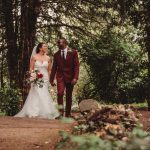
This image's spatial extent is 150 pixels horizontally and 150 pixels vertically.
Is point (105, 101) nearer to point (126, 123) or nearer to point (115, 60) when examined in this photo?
point (115, 60)

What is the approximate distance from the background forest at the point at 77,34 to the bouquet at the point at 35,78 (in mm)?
1572

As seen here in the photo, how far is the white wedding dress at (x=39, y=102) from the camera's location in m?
14.1

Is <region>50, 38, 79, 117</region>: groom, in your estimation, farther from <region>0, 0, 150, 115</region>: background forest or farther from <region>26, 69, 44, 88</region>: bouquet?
<region>0, 0, 150, 115</region>: background forest

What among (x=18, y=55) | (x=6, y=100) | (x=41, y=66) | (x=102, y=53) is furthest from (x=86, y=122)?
(x=102, y=53)

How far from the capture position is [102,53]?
22.3 m

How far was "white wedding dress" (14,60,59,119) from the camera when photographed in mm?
14141

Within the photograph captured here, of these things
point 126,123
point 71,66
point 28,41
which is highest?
point 28,41

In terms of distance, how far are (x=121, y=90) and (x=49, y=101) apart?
990cm

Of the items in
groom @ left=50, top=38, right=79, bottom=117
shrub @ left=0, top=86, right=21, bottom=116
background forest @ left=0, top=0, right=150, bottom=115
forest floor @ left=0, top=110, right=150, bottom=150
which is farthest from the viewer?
background forest @ left=0, top=0, right=150, bottom=115

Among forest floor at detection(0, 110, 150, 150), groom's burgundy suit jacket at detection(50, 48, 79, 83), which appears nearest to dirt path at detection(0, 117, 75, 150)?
forest floor at detection(0, 110, 150, 150)

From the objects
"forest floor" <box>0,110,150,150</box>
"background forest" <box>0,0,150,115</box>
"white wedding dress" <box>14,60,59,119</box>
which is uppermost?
"background forest" <box>0,0,150,115</box>

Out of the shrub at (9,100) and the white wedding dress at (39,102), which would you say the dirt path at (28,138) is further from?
the shrub at (9,100)

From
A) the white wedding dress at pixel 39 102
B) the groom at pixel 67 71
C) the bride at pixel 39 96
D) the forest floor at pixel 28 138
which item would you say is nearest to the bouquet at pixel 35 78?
the bride at pixel 39 96

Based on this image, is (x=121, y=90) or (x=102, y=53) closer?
(x=102, y=53)
